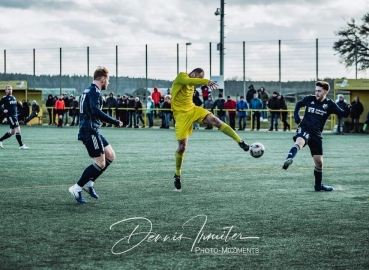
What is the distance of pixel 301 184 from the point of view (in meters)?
11.7

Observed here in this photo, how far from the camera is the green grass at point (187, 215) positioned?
6.12m

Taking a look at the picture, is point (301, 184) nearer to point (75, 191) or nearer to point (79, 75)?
point (75, 191)

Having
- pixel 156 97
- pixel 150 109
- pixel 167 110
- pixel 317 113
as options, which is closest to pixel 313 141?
pixel 317 113

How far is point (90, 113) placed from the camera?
945cm

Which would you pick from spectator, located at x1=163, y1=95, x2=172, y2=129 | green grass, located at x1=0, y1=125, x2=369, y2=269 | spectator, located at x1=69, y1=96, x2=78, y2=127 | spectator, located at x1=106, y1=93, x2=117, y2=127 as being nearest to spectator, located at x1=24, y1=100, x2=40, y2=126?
spectator, located at x1=69, y1=96, x2=78, y2=127

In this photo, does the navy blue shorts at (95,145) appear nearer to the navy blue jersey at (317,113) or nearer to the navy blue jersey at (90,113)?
the navy blue jersey at (90,113)

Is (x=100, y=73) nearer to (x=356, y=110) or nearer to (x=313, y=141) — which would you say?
(x=313, y=141)

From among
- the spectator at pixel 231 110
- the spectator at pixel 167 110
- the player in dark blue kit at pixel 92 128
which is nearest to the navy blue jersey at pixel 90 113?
the player in dark blue kit at pixel 92 128

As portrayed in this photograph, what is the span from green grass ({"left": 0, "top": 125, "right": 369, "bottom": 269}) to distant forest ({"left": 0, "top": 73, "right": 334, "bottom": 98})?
25436 millimetres

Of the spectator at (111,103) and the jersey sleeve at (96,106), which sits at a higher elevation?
the spectator at (111,103)

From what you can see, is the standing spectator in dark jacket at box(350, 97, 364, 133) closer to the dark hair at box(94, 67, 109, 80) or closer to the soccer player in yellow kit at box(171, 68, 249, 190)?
the soccer player in yellow kit at box(171, 68, 249, 190)

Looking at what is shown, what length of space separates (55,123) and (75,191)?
34.0 meters

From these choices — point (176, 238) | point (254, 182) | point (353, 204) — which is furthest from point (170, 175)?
point (176, 238)

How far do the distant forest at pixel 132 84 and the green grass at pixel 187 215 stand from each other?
83.5 feet
